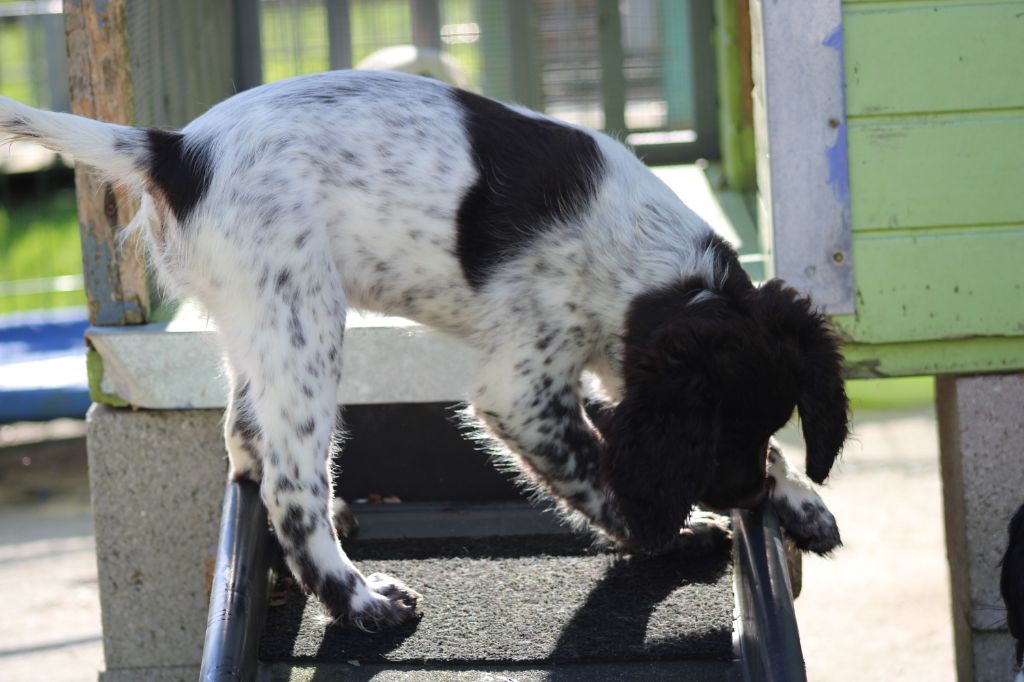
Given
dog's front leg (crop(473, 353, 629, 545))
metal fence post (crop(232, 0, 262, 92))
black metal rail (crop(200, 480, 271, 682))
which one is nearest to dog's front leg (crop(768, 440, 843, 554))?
dog's front leg (crop(473, 353, 629, 545))

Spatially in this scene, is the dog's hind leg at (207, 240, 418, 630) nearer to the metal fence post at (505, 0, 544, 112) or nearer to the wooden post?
the wooden post

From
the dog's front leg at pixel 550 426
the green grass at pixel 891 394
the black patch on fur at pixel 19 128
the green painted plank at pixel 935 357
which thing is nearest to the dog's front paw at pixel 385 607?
the dog's front leg at pixel 550 426

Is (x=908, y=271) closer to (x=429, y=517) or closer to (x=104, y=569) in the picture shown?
(x=429, y=517)

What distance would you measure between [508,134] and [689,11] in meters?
3.67

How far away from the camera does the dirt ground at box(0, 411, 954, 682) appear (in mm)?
5438

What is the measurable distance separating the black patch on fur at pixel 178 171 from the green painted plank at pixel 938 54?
2.01 meters

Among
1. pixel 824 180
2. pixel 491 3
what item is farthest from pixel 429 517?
pixel 491 3

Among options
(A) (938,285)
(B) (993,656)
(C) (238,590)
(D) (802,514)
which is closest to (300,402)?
(C) (238,590)

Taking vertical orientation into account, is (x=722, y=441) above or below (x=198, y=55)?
below

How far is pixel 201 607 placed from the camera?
449cm

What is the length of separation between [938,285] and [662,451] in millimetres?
1597

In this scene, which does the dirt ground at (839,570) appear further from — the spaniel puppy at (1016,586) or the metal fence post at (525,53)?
the metal fence post at (525,53)

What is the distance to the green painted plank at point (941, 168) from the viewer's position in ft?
13.3

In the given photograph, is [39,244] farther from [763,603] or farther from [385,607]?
[763,603]
